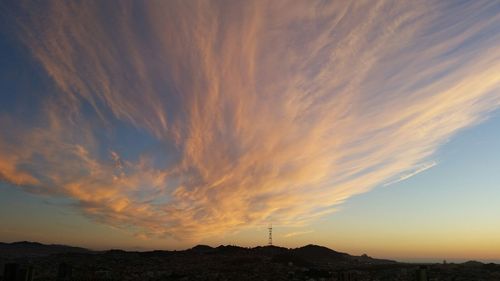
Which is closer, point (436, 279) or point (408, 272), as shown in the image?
point (436, 279)

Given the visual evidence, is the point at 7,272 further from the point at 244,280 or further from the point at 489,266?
the point at 489,266

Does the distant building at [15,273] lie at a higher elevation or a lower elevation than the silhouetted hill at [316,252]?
lower

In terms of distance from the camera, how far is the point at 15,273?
52.4 ft

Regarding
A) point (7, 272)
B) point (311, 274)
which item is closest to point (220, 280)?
point (311, 274)

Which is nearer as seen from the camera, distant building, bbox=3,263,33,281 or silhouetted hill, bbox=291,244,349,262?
distant building, bbox=3,263,33,281

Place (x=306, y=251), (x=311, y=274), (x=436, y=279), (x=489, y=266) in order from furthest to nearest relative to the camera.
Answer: (x=306, y=251) < (x=489, y=266) < (x=311, y=274) < (x=436, y=279)

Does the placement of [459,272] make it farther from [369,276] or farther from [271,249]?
[271,249]

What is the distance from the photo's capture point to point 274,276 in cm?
4328

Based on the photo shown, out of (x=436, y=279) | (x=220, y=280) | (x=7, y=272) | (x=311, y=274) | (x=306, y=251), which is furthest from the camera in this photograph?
(x=306, y=251)

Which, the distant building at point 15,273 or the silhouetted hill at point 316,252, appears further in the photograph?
the silhouetted hill at point 316,252

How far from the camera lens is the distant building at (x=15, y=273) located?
51.9 feet

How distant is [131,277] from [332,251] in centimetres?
6953

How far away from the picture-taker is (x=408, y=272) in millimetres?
42469

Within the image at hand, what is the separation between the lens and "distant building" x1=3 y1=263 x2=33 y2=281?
15.8m
